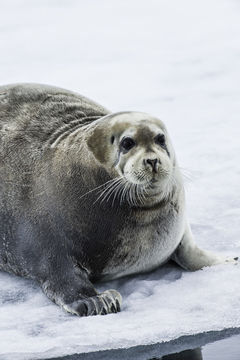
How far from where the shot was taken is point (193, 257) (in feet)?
20.5

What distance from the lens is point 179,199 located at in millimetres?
6148

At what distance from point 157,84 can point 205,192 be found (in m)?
3.68

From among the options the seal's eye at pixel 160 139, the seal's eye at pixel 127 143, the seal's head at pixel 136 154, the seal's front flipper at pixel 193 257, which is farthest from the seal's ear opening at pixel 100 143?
the seal's front flipper at pixel 193 257

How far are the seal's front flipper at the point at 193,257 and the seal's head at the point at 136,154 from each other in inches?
17.3

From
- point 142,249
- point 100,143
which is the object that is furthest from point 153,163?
point 142,249

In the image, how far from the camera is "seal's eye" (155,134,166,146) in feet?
18.9

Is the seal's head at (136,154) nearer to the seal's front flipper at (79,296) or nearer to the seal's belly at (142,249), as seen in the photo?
the seal's belly at (142,249)

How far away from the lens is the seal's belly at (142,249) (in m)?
6.01

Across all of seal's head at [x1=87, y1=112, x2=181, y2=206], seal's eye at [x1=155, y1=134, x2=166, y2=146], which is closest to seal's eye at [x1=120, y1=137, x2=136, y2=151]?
seal's head at [x1=87, y1=112, x2=181, y2=206]

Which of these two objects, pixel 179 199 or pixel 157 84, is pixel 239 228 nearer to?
pixel 179 199

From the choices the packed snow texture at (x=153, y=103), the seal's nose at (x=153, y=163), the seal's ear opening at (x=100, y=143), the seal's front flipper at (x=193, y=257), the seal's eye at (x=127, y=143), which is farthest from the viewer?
the seal's front flipper at (x=193, y=257)

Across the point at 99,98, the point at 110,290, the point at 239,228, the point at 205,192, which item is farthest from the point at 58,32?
the point at 110,290

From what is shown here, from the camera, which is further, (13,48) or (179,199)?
(13,48)

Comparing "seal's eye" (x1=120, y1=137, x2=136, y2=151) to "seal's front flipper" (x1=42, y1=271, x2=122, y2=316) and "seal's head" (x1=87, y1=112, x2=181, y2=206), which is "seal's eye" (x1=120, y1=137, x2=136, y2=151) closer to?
"seal's head" (x1=87, y1=112, x2=181, y2=206)
